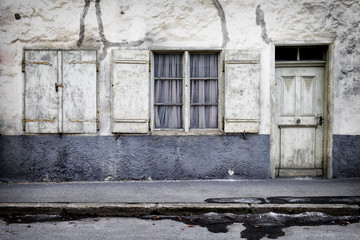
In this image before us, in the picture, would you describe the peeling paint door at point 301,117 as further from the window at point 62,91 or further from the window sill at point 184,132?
the window at point 62,91

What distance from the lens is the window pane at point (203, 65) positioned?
6551 mm

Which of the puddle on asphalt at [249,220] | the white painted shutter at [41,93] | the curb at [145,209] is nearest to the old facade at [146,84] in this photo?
the white painted shutter at [41,93]

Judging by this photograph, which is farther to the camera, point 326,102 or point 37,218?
point 326,102

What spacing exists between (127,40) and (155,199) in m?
3.14

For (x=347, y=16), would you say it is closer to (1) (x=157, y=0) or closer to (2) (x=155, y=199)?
(1) (x=157, y=0)

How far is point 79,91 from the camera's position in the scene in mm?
6281

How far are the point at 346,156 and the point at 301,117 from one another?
1144 millimetres

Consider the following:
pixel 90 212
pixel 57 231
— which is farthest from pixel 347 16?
pixel 57 231

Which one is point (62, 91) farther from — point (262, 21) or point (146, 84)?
point (262, 21)

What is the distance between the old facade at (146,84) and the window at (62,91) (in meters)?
0.02

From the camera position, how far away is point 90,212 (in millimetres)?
4574

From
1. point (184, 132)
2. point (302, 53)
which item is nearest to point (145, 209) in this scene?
point (184, 132)

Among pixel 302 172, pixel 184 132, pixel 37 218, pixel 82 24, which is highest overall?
pixel 82 24

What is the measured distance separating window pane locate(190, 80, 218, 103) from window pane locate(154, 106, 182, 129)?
0.38m
